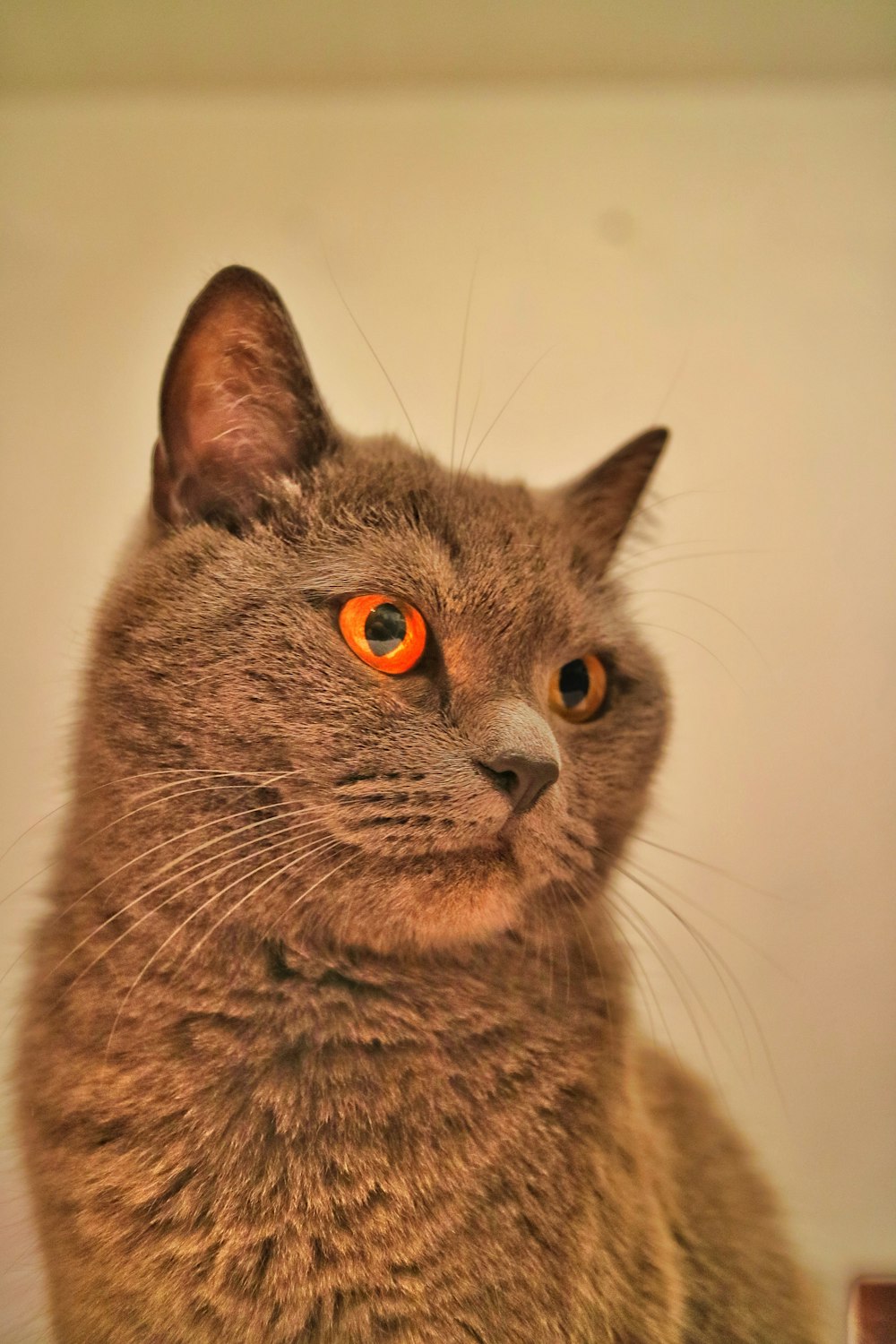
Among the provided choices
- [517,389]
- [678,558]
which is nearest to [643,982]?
[678,558]

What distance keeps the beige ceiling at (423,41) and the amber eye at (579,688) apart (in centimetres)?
67

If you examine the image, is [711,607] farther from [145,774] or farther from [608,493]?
[145,774]

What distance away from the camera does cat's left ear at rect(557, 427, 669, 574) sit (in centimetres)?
90

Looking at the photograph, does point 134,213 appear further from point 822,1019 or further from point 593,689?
point 822,1019

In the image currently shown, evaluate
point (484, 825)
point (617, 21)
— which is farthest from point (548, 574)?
point (617, 21)

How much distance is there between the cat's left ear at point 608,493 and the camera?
2.96 ft

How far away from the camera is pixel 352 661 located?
0.69 metres

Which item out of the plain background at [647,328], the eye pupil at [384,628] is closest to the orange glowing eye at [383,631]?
the eye pupil at [384,628]

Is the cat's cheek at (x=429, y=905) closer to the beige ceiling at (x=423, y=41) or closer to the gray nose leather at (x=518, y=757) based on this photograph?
the gray nose leather at (x=518, y=757)

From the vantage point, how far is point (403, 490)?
77 cm

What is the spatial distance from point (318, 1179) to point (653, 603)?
642 mm

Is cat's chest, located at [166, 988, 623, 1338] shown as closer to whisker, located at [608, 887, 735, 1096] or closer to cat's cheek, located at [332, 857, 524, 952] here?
cat's cheek, located at [332, 857, 524, 952]

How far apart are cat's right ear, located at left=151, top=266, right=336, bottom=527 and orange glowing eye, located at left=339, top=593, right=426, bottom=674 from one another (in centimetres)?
14

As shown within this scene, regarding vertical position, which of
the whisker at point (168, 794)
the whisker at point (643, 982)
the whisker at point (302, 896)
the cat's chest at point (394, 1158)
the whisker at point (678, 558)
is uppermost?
the whisker at point (678, 558)
